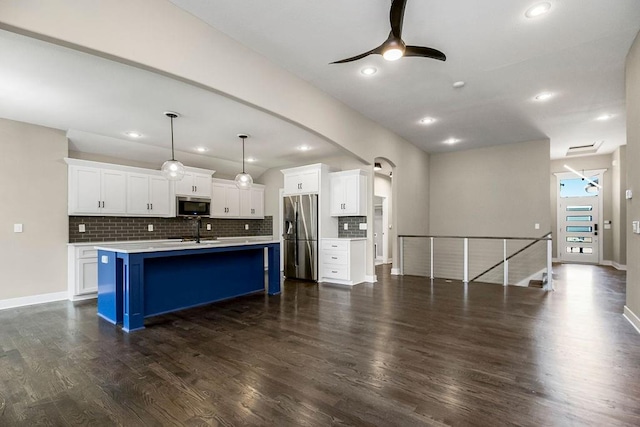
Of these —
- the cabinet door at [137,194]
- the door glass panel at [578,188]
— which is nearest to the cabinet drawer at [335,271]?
the cabinet door at [137,194]

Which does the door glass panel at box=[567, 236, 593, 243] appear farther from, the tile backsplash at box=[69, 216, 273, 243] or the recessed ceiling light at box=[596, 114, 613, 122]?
the tile backsplash at box=[69, 216, 273, 243]

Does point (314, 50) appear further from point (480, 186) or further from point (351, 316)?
point (480, 186)

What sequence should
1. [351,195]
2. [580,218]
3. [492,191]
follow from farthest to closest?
[580,218], [492,191], [351,195]

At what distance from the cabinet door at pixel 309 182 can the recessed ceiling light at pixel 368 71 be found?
2.54m

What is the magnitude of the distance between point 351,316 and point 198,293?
223cm

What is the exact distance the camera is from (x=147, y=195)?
6.04 m

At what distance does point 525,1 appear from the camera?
2.84 m

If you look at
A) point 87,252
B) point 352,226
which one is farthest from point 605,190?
point 87,252

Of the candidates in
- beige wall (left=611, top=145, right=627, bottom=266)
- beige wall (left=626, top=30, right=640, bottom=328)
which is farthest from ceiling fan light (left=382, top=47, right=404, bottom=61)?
beige wall (left=611, top=145, right=627, bottom=266)

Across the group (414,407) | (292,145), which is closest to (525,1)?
(414,407)

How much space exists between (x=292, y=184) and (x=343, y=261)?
205cm

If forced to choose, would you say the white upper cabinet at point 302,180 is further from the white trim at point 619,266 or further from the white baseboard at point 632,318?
the white trim at point 619,266

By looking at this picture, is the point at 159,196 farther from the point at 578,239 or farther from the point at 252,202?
the point at 578,239

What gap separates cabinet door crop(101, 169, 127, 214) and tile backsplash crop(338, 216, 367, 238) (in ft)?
13.8
